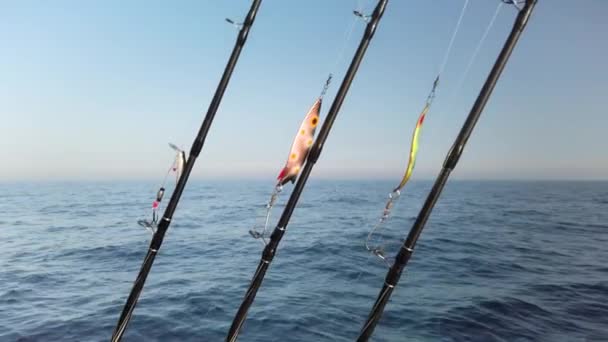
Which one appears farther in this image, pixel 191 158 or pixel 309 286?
pixel 309 286

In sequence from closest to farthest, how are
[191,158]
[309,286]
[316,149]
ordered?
[316,149]
[191,158]
[309,286]

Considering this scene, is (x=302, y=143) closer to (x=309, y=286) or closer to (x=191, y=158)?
(x=191, y=158)

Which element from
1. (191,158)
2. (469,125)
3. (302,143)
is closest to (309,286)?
(191,158)

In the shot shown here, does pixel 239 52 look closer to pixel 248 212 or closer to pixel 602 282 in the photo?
pixel 602 282

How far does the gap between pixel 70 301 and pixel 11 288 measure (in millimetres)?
4861

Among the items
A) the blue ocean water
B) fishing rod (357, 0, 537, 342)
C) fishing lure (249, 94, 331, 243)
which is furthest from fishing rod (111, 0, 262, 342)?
fishing rod (357, 0, 537, 342)

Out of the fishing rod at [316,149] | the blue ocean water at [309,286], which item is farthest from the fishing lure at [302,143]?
the blue ocean water at [309,286]

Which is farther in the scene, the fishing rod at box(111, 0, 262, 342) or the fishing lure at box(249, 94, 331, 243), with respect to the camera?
the fishing rod at box(111, 0, 262, 342)

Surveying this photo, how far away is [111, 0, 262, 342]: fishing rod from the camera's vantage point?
775cm

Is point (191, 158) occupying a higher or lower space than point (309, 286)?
higher

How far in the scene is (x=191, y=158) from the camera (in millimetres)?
7965

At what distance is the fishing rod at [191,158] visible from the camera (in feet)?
25.4

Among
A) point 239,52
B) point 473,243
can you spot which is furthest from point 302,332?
point 473,243

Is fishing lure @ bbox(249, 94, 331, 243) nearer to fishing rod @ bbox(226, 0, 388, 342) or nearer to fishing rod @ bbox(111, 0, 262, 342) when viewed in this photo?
fishing rod @ bbox(226, 0, 388, 342)
